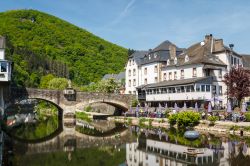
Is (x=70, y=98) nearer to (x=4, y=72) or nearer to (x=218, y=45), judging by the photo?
(x=4, y=72)

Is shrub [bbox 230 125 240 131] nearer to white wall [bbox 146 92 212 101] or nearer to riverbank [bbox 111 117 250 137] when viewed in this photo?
riverbank [bbox 111 117 250 137]

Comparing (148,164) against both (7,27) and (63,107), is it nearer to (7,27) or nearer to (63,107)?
(63,107)

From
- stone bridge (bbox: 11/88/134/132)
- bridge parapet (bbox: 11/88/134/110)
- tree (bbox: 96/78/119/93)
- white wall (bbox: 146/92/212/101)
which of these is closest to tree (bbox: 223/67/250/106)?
white wall (bbox: 146/92/212/101)

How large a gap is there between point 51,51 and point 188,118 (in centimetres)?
11457

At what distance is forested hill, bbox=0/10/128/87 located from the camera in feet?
443

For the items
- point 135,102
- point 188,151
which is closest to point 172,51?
point 135,102

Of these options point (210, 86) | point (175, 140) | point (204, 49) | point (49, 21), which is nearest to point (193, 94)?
point (210, 86)

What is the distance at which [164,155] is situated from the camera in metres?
28.3

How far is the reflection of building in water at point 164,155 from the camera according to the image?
2505 cm

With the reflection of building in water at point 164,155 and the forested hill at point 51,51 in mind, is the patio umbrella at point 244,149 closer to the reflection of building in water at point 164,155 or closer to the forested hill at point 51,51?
the reflection of building in water at point 164,155

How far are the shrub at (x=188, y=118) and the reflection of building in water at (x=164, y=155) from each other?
11.0 metres

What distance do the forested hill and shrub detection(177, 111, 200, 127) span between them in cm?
8403

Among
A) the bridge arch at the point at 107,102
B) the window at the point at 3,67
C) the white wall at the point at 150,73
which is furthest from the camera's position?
the white wall at the point at 150,73

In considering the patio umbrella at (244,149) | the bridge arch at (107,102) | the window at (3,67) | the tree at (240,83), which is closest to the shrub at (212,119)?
the tree at (240,83)
